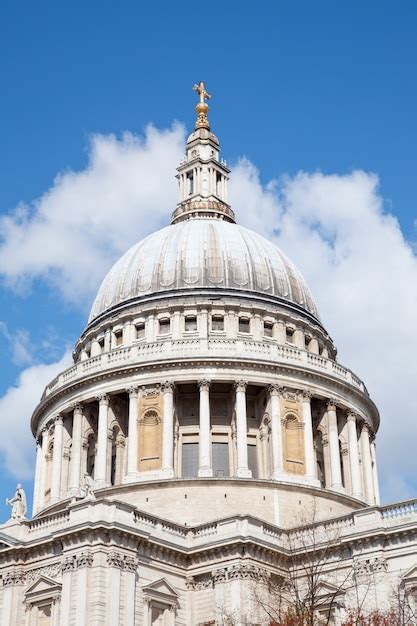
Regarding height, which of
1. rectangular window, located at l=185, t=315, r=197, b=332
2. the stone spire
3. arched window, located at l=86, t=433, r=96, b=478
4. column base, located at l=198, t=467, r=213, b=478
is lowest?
column base, located at l=198, t=467, r=213, b=478

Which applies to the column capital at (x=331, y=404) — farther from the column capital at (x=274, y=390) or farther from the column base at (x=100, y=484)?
the column base at (x=100, y=484)

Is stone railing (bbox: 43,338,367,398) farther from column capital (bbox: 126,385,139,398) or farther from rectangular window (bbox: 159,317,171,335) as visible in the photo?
rectangular window (bbox: 159,317,171,335)

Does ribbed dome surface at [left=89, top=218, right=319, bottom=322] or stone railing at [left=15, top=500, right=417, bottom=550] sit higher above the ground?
ribbed dome surface at [left=89, top=218, right=319, bottom=322]

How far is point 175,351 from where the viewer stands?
58.5 metres

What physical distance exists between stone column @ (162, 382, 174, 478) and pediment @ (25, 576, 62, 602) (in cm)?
1189

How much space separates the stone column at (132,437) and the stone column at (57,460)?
5.51m

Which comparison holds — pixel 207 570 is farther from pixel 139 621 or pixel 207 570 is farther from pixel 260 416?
pixel 260 416

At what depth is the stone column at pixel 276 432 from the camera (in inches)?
2185

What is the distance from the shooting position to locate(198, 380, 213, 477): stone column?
2167 inches

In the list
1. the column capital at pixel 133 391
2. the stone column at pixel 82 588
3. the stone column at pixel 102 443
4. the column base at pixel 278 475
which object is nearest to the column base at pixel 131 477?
the stone column at pixel 102 443

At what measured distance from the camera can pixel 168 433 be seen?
184 ft

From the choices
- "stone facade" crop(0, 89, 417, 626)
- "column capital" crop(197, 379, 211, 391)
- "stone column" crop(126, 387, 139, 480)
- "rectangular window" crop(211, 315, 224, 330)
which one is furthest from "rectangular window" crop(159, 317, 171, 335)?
"column capital" crop(197, 379, 211, 391)

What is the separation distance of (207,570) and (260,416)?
48.4 ft

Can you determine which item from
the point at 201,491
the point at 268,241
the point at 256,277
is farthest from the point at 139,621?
the point at 268,241
